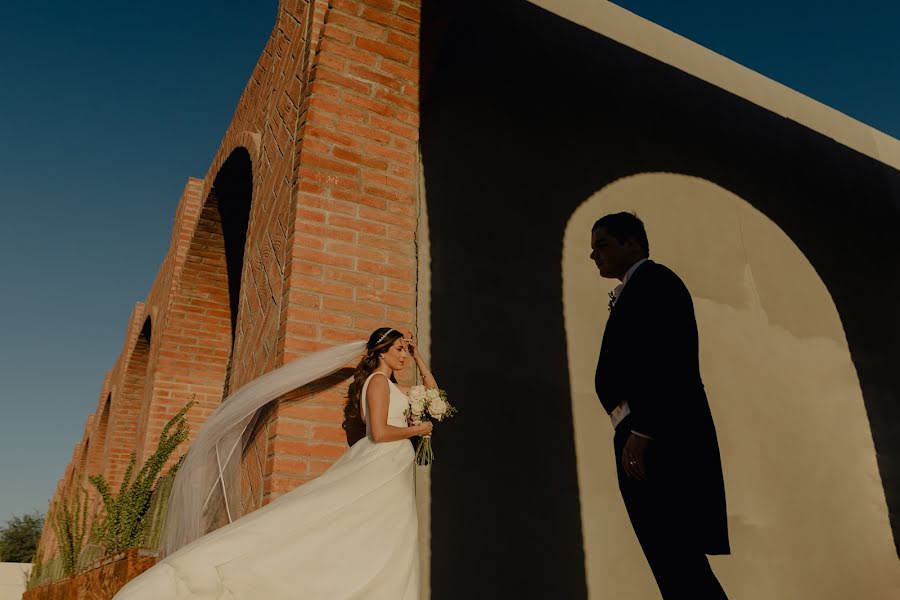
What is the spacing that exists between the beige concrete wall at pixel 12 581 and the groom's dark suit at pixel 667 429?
17306 mm

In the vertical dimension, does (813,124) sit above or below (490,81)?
above

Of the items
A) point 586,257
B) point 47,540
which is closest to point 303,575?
point 586,257

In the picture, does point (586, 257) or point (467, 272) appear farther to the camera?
point (586, 257)

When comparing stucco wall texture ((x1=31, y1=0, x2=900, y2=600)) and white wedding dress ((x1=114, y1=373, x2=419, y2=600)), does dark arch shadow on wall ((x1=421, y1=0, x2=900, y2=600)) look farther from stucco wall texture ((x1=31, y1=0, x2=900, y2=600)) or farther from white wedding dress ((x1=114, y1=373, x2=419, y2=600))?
white wedding dress ((x1=114, y1=373, x2=419, y2=600))

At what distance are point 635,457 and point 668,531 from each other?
26 cm

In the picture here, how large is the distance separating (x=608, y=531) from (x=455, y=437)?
110cm

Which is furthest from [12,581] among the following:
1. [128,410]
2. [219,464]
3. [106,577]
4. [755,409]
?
[755,409]

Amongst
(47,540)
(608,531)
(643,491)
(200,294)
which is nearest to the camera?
(643,491)

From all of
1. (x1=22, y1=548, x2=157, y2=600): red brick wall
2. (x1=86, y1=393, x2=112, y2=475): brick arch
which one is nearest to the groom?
(x1=22, y1=548, x2=157, y2=600): red brick wall

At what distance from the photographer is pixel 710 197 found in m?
5.33

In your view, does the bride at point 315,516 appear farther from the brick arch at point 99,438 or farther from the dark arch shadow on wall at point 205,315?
the brick arch at point 99,438

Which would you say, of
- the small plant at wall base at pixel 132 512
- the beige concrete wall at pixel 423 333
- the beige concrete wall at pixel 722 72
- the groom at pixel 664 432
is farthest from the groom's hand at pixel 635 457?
the beige concrete wall at pixel 722 72

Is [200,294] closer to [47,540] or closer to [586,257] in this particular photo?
[586,257]

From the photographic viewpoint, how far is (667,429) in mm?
2291
